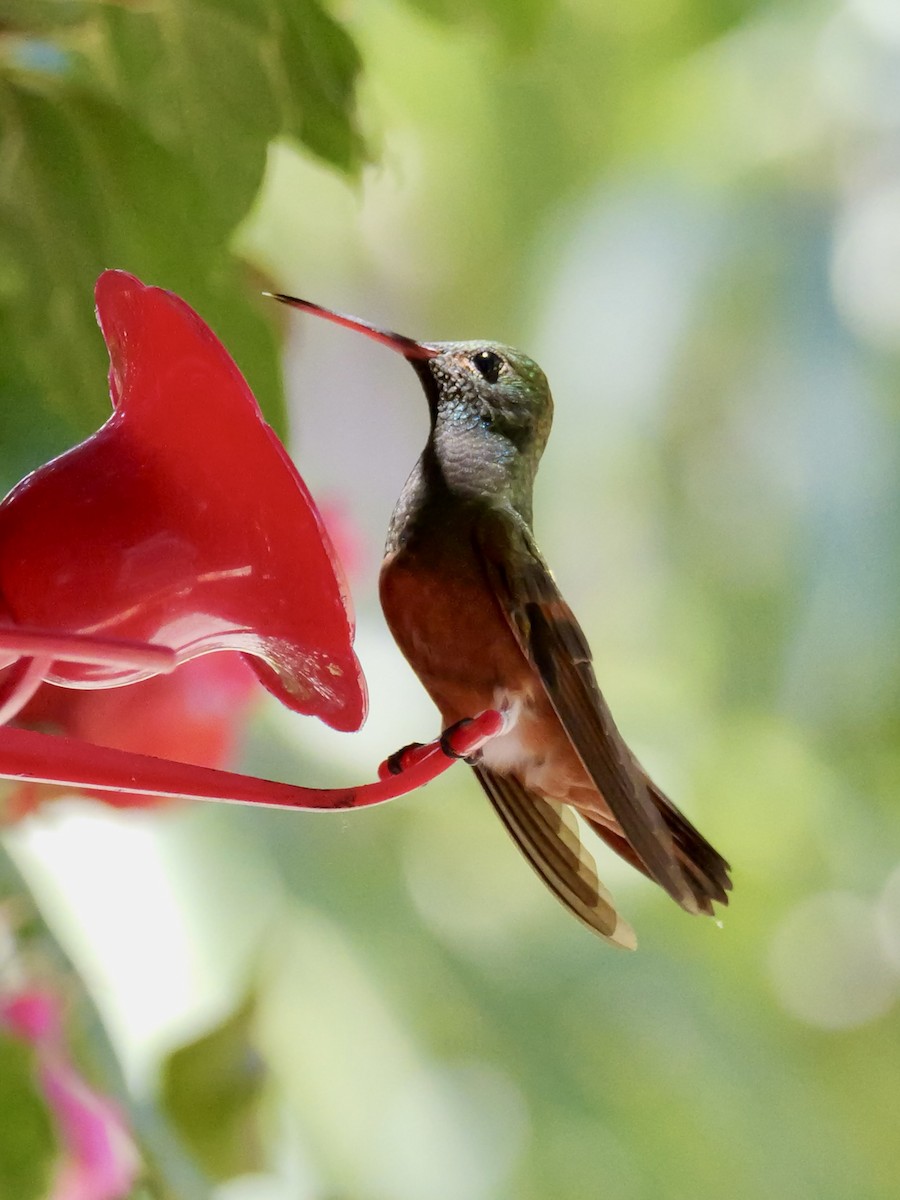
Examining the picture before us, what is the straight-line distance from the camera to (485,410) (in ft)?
3.06

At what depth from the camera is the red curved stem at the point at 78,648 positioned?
18.3 inches

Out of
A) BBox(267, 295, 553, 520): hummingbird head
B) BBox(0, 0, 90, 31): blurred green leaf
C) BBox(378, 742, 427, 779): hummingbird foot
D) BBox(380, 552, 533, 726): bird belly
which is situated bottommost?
BBox(378, 742, 427, 779): hummingbird foot

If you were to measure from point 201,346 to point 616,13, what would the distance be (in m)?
1.67

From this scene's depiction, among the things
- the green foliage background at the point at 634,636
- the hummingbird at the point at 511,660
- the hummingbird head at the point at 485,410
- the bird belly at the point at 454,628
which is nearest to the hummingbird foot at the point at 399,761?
the hummingbird at the point at 511,660

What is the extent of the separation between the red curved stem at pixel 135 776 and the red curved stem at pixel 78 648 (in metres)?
0.04

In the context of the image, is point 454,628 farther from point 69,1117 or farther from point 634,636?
point 634,636

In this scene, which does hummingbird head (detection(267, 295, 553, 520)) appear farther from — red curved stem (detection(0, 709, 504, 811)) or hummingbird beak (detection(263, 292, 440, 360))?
red curved stem (detection(0, 709, 504, 811))

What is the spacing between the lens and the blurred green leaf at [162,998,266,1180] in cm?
126

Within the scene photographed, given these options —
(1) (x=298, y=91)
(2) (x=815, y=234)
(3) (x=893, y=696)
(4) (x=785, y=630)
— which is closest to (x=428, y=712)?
(4) (x=785, y=630)

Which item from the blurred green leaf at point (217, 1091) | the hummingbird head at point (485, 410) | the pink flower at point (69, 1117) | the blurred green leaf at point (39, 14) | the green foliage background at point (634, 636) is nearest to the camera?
the blurred green leaf at point (39, 14)

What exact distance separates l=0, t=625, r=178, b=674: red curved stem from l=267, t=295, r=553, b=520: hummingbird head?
0.43 metres

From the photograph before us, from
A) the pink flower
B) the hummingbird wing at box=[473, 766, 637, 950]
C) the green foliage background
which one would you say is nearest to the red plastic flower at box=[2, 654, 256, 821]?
the pink flower

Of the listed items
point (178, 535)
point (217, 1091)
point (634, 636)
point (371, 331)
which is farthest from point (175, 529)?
point (634, 636)

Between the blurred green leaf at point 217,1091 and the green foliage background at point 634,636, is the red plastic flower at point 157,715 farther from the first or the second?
the green foliage background at point 634,636
